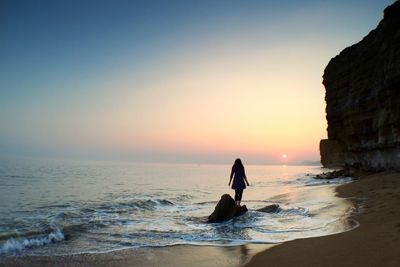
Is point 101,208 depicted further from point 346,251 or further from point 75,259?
point 346,251

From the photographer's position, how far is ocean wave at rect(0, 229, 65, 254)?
8.83 metres

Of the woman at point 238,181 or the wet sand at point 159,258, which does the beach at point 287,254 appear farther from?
the woman at point 238,181

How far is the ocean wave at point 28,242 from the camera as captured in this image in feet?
29.0

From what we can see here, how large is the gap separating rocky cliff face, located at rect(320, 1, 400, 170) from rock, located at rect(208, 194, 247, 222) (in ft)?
47.3

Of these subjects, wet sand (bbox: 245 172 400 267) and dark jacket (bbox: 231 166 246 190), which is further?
dark jacket (bbox: 231 166 246 190)

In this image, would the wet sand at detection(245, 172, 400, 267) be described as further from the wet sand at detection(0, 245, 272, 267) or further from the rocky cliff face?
the rocky cliff face

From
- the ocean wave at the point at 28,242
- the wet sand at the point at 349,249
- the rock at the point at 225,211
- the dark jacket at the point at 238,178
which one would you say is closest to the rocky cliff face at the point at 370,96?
the dark jacket at the point at 238,178

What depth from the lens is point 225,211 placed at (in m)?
13.6

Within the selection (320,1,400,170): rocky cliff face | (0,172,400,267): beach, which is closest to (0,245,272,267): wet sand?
(0,172,400,267): beach

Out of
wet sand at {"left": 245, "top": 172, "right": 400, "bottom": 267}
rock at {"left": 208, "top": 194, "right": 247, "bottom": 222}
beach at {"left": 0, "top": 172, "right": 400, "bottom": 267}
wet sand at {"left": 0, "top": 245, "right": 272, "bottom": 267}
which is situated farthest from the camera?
rock at {"left": 208, "top": 194, "right": 247, "bottom": 222}

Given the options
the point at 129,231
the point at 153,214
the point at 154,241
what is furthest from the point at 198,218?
the point at 154,241

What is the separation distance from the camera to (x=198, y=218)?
14.8 metres

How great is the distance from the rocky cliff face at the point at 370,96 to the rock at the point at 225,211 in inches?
567

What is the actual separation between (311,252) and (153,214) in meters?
10.5
